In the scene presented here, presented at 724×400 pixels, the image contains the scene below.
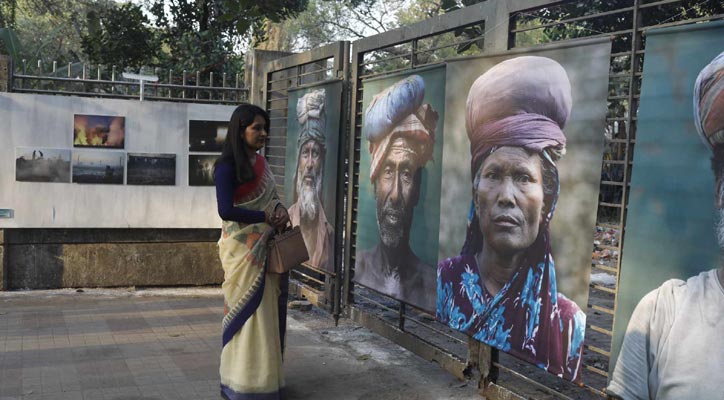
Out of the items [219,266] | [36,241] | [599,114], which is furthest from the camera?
[219,266]

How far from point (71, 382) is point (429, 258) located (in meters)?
2.59

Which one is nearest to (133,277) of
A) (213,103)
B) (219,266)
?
(219,266)

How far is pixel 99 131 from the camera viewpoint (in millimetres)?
8688

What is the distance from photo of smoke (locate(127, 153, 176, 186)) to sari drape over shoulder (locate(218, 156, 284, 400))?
4.37 meters

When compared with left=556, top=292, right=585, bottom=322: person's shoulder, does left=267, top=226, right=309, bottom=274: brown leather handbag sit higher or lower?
higher

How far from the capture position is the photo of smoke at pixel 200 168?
904cm

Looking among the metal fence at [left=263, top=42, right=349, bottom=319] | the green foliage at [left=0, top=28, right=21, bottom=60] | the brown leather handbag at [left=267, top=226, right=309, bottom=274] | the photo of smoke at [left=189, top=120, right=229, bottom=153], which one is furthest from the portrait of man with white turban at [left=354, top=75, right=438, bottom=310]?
the green foliage at [left=0, top=28, right=21, bottom=60]

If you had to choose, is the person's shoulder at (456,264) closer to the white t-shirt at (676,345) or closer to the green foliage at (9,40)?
the white t-shirt at (676,345)

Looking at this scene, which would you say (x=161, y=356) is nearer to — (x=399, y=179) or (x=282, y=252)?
(x=282, y=252)

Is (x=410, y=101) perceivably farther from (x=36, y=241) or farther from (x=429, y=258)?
(x=36, y=241)

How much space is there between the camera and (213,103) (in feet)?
31.2

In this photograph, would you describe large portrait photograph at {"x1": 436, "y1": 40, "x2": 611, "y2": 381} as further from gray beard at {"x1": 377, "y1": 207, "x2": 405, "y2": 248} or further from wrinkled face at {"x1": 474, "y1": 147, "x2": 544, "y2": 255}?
gray beard at {"x1": 377, "y1": 207, "x2": 405, "y2": 248}

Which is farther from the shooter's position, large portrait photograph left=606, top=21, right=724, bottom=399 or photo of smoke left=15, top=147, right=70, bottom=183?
photo of smoke left=15, top=147, right=70, bottom=183

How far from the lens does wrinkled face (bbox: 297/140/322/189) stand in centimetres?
741
